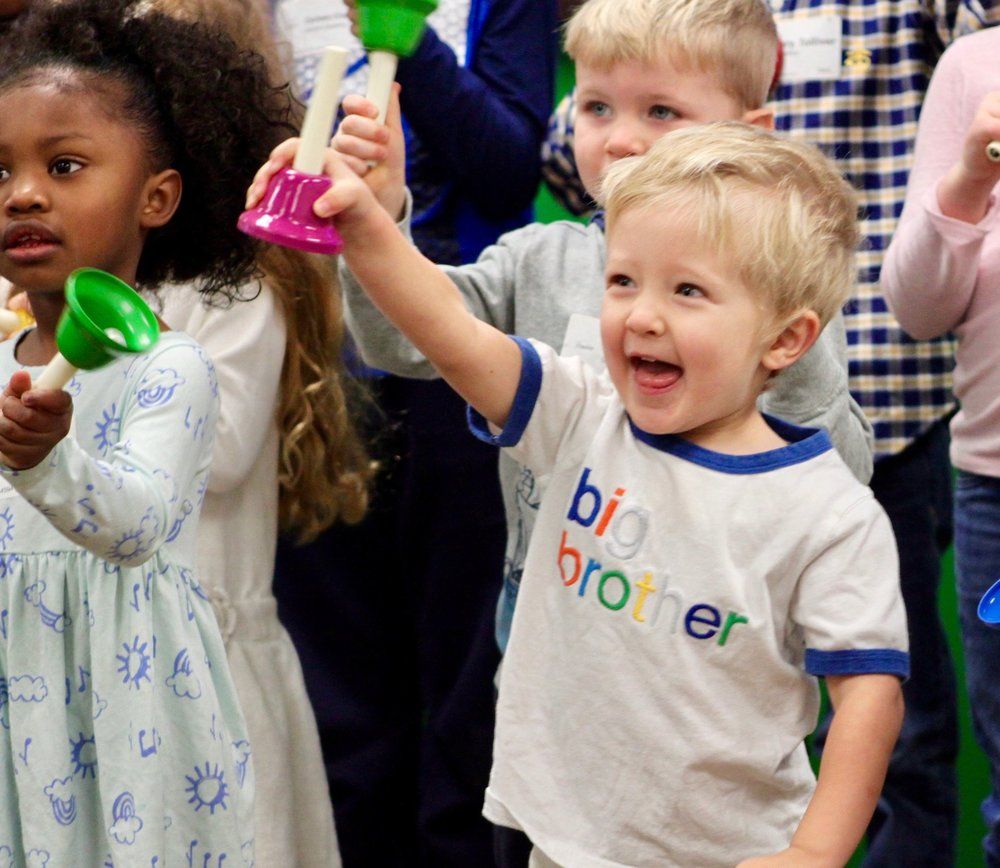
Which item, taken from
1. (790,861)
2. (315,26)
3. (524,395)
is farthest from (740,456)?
(315,26)

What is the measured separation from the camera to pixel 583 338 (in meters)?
1.81

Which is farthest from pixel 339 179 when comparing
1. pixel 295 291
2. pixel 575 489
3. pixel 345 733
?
pixel 345 733

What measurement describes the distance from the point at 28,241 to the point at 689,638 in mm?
757

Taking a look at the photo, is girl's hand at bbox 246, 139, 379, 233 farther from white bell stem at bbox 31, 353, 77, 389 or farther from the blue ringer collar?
the blue ringer collar

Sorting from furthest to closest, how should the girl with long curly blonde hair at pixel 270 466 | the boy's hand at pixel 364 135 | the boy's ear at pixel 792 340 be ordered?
the girl with long curly blonde hair at pixel 270 466, the boy's ear at pixel 792 340, the boy's hand at pixel 364 135

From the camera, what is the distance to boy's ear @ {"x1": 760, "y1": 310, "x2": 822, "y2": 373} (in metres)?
1.47

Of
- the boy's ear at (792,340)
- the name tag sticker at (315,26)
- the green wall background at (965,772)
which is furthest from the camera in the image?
the green wall background at (965,772)

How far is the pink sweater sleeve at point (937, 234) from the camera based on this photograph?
1840 mm

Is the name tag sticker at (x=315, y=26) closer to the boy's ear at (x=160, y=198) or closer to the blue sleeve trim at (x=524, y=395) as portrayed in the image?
the boy's ear at (x=160, y=198)

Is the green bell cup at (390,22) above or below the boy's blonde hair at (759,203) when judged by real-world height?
above

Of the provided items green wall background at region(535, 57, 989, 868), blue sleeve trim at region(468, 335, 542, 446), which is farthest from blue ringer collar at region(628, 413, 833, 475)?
green wall background at region(535, 57, 989, 868)

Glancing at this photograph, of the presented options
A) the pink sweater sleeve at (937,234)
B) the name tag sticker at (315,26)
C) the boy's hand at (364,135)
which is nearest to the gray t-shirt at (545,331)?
the pink sweater sleeve at (937,234)

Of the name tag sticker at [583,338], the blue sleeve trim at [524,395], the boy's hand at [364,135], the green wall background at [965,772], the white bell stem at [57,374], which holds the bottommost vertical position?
the green wall background at [965,772]

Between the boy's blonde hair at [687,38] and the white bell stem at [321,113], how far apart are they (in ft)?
2.05
